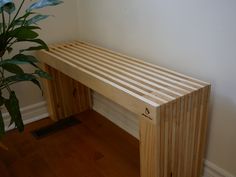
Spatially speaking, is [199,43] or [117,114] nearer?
[199,43]

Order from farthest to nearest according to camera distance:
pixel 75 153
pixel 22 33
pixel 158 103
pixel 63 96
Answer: pixel 63 96 < pixel 75 153 < pixel 22 33 < pixel 158 103

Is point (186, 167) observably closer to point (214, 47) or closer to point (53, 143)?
point (214, 47)

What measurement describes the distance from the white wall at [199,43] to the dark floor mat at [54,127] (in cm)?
77

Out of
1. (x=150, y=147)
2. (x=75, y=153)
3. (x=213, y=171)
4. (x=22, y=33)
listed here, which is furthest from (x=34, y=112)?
(x=213, y=171)

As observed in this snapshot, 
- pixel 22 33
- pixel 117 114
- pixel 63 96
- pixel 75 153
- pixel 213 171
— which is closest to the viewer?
pixel 22 33

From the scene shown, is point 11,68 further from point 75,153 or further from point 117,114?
point 117,114

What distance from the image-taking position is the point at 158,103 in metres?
1.07

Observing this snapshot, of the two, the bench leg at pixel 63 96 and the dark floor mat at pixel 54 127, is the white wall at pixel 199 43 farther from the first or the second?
the dark floor mat at pixel 54 127

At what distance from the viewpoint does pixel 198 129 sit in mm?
1303

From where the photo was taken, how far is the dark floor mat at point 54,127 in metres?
1.97

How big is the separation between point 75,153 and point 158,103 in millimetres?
900

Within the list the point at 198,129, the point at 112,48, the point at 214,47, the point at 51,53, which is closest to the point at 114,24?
the point at 112,48

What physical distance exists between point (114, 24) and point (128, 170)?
38.5 inches

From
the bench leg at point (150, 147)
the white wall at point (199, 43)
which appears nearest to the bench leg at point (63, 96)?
the white wall at point (199, 43)
